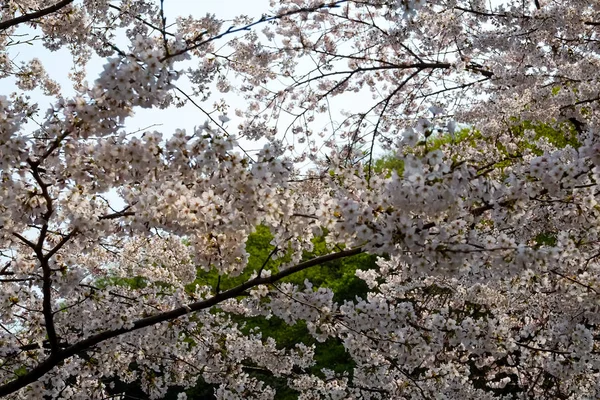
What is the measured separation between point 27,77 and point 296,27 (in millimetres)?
4473

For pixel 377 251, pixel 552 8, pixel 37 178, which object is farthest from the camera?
→ pixel 552 8

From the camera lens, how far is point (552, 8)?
26.0ft

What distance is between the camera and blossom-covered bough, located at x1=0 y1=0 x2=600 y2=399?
3.96 m

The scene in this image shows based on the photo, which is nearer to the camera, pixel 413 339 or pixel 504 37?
pixel 413 339

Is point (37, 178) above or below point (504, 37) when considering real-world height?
below

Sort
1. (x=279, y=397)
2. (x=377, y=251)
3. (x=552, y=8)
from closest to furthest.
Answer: (x=377, y=251) → (x=552, y=8) → (x=279, y=397)

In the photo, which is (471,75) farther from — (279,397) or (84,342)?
(279,397)

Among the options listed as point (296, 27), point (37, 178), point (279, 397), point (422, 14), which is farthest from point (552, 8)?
point (279, 397)

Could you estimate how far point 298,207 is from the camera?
479cm

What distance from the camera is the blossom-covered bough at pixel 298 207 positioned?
13.0 feet

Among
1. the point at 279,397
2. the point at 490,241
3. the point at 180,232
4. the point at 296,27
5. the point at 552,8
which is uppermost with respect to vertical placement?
the point at 296,27

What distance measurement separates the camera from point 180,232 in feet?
15.0

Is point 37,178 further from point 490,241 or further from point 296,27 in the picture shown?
point 296,27

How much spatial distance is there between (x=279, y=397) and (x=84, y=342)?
1692 cm
